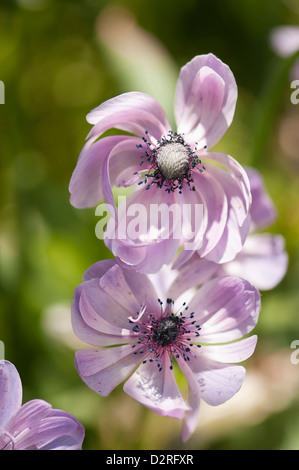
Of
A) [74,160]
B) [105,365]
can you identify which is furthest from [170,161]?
[74,160]

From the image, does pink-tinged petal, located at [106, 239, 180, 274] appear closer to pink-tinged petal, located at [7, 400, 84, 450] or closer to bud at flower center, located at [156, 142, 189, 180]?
bud at flower center, located at [156, 142, 189, 180]

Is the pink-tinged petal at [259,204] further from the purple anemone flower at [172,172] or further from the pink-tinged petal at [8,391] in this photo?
the pink-tinged petal at [8,391]

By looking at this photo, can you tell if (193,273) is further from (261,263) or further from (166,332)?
(261,263)

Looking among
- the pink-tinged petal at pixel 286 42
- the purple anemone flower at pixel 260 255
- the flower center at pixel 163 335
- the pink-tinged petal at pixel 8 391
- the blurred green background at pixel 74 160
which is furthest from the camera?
the blurred green background at pixel 74 160

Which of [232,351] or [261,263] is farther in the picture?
[261,263]

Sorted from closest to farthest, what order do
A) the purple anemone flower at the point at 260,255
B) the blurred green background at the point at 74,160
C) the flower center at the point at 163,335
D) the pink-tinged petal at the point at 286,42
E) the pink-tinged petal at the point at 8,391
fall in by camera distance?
the pink-tinged petal at the point at 8,391, the flower center at the point at 163,335, the purple anemone flower at the point at 260,255, the pink-tinged petal at the point at 286,42, the blurred green background at the point at 74,160

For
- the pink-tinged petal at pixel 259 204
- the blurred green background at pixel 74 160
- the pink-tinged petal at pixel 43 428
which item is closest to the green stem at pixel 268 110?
the blurred green background at pixel 74 160
